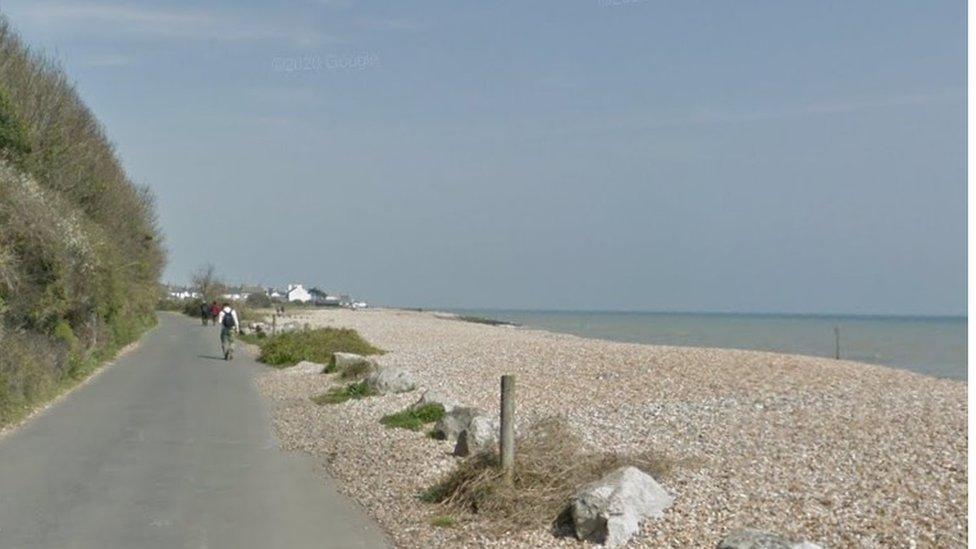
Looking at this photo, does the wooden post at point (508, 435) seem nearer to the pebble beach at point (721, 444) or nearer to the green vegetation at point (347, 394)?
the pebble beach at point (721, 444)

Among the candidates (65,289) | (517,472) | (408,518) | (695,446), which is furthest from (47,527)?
(65,289)

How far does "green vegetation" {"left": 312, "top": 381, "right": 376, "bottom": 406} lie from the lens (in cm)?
2192

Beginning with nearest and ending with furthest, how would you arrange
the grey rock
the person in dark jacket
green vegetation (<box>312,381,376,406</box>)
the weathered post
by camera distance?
1. green vegetation (<box>312,381,376,406</box>)
2. the grey rock
3. the weathered post
4. the person in dark jacket

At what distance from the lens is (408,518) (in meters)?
10.5

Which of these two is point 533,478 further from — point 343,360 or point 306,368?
point 306,368

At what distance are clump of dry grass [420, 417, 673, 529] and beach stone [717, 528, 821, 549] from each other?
227 cm

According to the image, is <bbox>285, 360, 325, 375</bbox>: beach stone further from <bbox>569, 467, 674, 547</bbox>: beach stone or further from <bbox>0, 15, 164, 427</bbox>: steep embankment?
<bbox>569, 467, 674, 547</bbox>: beach stone

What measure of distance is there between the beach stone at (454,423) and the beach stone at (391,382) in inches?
268

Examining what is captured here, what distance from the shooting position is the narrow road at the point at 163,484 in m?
9.79

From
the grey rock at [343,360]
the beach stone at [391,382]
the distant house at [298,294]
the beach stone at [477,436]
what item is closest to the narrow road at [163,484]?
the beach stone at [477,436]

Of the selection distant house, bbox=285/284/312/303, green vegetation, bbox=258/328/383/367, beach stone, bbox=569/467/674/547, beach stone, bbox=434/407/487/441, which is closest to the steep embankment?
green vegetation, bbox=258/328/383/367

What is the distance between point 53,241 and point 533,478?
13.4 meters

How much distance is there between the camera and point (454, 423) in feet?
50.3

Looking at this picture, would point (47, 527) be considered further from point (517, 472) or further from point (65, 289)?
point (65, 289)
